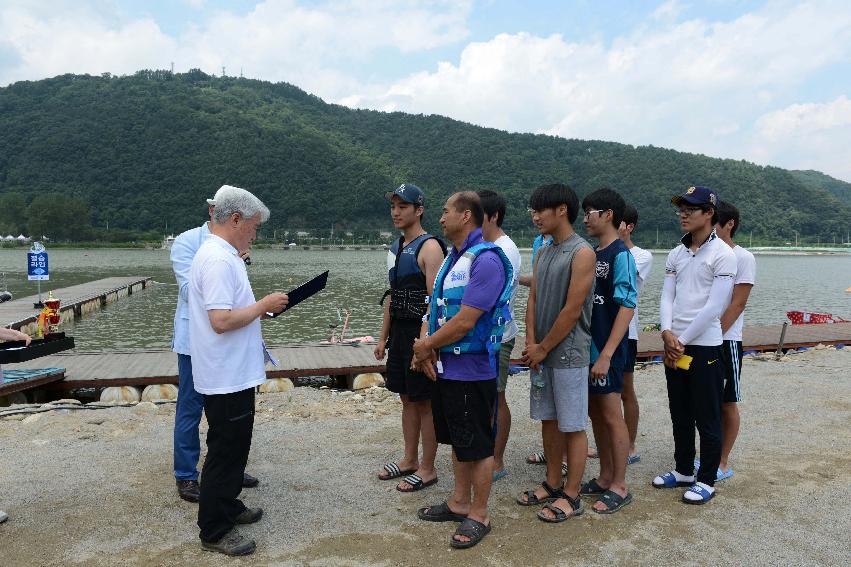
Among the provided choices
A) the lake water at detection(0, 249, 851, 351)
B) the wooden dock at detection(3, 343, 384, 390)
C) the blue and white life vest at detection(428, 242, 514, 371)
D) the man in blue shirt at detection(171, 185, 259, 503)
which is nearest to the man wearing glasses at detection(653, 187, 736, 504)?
the blue and white life vest at detection(428, 242, 514, 371)

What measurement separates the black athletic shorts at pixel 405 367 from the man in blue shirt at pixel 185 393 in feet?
4.37

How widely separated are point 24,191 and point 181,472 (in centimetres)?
12238

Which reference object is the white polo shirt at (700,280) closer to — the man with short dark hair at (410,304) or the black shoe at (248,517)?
the man with short dark hair at (410,304)

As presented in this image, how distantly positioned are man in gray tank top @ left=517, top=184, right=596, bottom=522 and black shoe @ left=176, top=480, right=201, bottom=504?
2305mm

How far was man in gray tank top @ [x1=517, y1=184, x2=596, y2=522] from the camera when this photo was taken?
3447 mm

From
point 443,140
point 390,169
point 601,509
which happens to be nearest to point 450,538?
point 601,509

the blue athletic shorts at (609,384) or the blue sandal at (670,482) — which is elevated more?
the blue athletic shorts at (609,384)

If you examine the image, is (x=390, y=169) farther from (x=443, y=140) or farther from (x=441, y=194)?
(x=443, y=140)

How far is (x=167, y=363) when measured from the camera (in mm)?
9570

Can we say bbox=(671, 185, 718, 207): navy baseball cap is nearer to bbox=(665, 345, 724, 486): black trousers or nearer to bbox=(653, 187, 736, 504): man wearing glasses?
bbox=(653, 187, 736, 504): man wearing glasses

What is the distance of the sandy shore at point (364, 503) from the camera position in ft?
10.2

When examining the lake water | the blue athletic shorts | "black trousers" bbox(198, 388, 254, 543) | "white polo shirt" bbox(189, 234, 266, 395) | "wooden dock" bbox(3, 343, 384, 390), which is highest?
"white polo shirt" bbox(189, 234, 266, 395)

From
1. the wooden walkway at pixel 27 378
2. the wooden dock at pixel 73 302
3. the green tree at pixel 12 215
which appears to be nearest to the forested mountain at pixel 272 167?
the green tree at pixel 12 215

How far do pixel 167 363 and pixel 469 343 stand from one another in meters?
7.94
